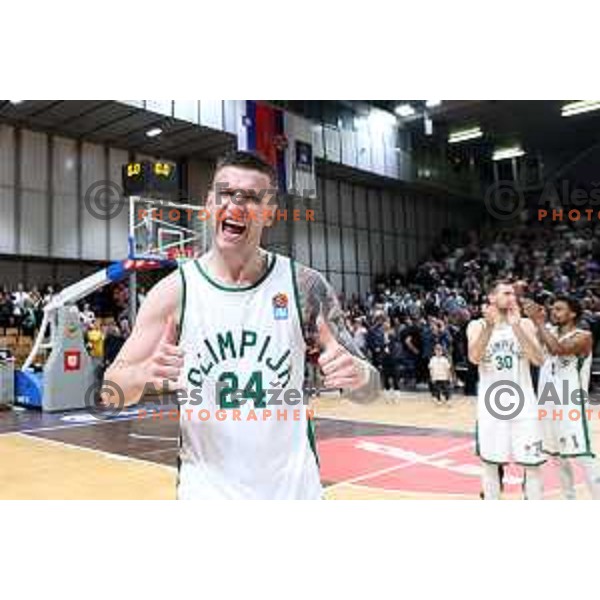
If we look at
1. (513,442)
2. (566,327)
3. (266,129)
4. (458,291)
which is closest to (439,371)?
(458,291)

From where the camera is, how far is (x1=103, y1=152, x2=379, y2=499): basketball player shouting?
8.23ft

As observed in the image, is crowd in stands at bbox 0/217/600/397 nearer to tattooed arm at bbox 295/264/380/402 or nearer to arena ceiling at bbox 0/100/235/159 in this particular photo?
arena ceiling at bbox 0/100/235/159

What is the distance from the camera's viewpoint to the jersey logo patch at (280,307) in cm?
257

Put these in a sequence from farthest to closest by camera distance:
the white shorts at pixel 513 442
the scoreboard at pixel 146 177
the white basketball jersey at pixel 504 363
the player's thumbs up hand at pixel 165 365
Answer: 1. the scoreboard at pixel 146 177
2. the white basketball jersey at pixel 504 363
3. the white shorts at pixel 513 442
4. the player's thumbs up hand at pixel 165 365

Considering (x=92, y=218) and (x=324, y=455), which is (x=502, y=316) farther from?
(x=92, y=218)

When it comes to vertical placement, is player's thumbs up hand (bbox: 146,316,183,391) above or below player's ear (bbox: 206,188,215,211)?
below
